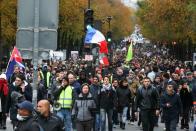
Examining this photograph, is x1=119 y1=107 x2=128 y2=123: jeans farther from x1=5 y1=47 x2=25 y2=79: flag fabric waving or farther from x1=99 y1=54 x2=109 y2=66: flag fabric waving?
x1=99 y1=54 x2=109 y2=66: flag fabric waving

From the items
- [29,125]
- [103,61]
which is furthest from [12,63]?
[29,125]

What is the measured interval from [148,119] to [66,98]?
2471 millimetres

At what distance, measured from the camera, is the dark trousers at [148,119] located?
53.4 feet

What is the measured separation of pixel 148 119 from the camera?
646 inches

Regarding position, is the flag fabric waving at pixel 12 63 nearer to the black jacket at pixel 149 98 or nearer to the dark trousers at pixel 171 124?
the black jacket at pixel 149 98

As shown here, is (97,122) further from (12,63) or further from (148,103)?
(12,63)

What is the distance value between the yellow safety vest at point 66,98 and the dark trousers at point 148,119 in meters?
2.20

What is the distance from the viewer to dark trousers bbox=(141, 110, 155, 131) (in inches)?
640

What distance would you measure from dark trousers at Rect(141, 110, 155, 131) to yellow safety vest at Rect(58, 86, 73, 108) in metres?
2.20

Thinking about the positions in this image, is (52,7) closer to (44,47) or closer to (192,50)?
(44,47)

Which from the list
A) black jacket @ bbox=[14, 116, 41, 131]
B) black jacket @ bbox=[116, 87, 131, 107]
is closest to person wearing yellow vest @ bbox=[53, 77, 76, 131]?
black jacket @ bbox=[116, 87, 131, 107]

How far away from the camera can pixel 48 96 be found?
64.6 ft

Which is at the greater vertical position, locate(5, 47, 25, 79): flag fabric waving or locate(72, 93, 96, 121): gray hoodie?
locate(5, 47, 25, 79): flag fabric waving

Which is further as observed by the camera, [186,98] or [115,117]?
[115,117]
